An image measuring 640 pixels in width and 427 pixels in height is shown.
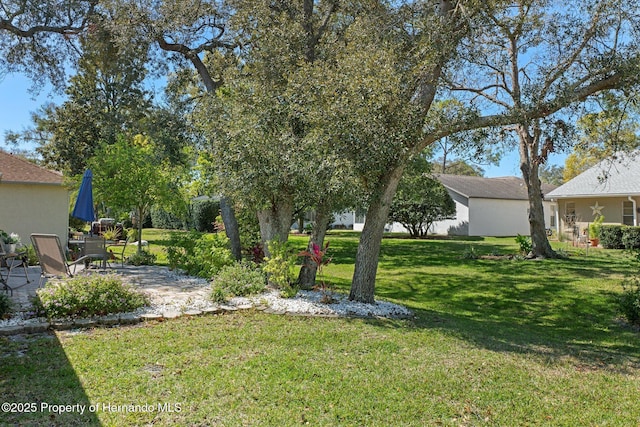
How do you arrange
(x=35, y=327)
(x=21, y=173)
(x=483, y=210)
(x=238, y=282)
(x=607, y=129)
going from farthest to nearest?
(x=483, y=210) → (x=21, y=173) → (x=607, y=129) → (x=238, y=282) → (x=35, y=327)

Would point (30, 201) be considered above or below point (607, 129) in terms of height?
below

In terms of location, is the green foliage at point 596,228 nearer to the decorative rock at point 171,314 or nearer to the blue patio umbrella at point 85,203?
the decorative rock at point 171,314

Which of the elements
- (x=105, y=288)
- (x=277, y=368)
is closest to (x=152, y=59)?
(x=105, y=288)

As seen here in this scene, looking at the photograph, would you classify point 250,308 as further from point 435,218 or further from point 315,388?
point 435,218

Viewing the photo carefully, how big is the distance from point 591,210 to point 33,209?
82.6ft

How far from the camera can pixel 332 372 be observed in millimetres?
4574

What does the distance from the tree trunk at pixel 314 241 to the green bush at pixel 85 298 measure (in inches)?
135

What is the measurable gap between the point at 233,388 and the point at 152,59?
11.9 metres

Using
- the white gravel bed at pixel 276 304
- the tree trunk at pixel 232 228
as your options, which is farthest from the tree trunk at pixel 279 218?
the tree trunk at pixel 232 228

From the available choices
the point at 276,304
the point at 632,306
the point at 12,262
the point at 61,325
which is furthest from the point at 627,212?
the point at 12,262

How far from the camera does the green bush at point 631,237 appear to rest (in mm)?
18703

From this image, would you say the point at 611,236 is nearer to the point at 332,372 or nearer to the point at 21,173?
the point at 332,372

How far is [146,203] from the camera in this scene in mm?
13047

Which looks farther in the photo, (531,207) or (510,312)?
(531,207)
